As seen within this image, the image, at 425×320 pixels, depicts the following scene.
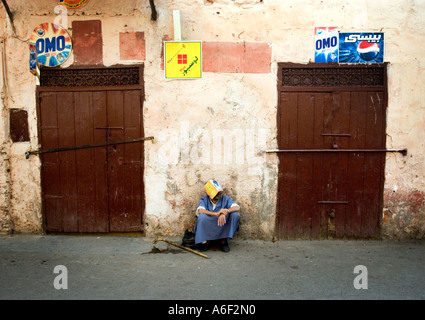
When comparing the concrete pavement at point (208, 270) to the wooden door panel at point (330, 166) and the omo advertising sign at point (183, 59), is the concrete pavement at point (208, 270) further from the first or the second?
the omo advertising sign at point (183, 59)

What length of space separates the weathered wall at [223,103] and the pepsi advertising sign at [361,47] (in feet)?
0.34

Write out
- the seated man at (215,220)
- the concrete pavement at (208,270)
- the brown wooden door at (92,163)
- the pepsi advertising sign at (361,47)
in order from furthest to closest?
the brown wooden door at (92,163)
the pepsi advertising sign at (361,47)
the seated man at (215,220)
the concrete pavement at (208,270)

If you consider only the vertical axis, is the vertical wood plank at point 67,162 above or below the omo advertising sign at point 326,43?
below

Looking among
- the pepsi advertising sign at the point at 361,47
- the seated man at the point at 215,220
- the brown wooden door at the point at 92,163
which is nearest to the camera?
the seated man at the point at 215,220

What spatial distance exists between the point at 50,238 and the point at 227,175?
2.85 meters

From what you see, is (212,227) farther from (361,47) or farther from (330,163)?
(361,47)

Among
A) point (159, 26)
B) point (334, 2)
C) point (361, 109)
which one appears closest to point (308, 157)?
point (361, 109)

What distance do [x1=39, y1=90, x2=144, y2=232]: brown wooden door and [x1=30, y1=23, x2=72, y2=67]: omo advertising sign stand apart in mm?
497

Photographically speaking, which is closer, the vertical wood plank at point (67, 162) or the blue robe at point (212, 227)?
the blue robe at point (212, 227)

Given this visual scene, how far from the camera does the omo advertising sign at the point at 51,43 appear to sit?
4.88 m

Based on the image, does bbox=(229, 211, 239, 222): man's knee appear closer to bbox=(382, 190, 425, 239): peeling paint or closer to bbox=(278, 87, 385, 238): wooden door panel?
bbox=(278, 87, 385, 238): wooden door panel

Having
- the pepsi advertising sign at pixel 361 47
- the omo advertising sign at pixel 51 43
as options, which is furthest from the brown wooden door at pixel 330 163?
the omo advertising sign at pixel 51 43

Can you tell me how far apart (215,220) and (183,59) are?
93.7 inches

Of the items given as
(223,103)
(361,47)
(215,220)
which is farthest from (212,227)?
(361,47)
